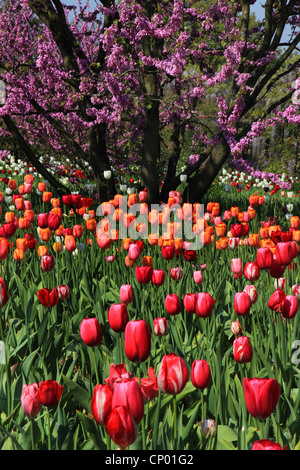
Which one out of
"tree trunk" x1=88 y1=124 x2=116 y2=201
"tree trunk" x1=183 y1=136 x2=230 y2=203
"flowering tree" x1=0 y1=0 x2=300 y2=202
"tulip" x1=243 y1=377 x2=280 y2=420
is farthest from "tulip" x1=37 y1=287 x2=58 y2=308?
"tree trunk" x1=183 y1=136 x2=230 y2=203

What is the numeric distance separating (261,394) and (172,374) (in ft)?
0.79

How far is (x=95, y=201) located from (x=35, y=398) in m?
5.65

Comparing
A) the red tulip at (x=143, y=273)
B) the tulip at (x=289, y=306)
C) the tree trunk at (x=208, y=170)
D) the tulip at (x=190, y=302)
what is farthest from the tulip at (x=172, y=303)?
the tree trunk at (x=208, y=170)

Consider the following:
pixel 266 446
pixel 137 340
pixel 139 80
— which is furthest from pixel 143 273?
pixel 139 80

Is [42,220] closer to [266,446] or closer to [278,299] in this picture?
[278,299]

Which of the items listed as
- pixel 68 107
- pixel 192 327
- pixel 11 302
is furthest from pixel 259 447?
pixel 68 107

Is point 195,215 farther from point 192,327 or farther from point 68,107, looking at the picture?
point 68,107

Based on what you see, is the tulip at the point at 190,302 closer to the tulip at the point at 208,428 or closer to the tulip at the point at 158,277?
the tulip at the point at 158,277

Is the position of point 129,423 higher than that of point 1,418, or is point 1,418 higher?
point 129,423

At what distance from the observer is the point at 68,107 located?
6355mm

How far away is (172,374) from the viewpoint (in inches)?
48.2

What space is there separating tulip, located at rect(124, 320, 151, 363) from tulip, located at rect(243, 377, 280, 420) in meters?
0.33

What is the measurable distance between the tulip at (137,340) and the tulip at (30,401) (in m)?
0.29

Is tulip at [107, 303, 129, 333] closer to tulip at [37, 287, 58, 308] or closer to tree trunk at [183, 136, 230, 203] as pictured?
tulip at [37, 287, 58, 308]
